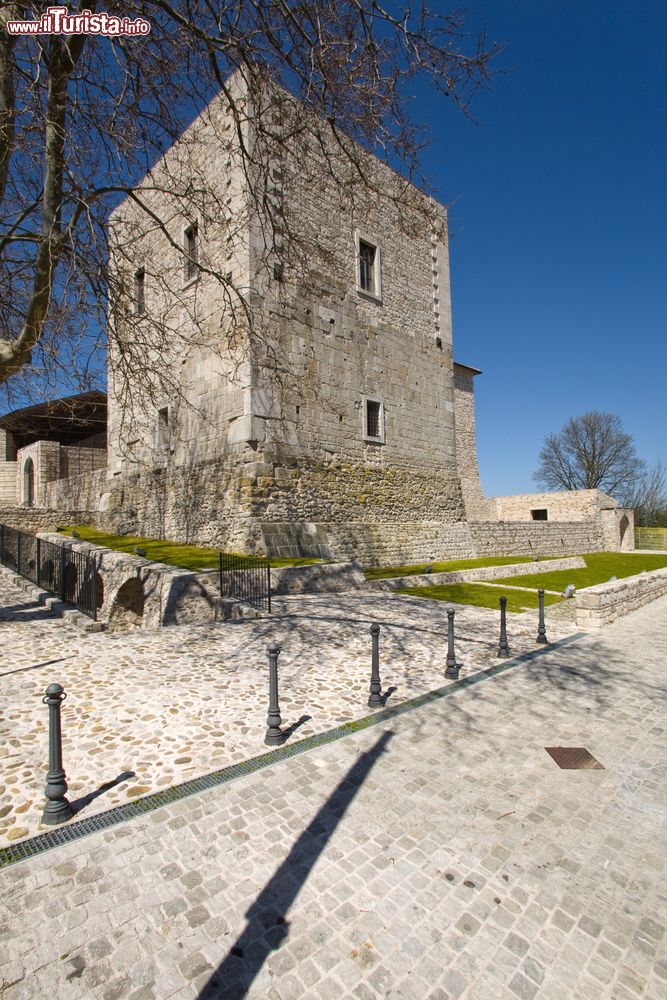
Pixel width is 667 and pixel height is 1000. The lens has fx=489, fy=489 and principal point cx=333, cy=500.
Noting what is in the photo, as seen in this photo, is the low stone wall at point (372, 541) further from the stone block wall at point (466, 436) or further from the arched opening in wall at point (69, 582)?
the stone block wall at point (466, 436)

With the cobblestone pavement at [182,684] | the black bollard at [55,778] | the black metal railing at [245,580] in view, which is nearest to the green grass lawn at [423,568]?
the black metal railing at [245,580]

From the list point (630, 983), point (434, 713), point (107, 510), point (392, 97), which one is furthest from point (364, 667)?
point (107, 510)

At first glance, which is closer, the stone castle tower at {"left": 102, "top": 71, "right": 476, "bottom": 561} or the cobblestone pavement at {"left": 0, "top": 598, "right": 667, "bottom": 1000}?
the cobblestone pavement at {"left": 0, "top": 598, "right": 667, "bottom": 1000}

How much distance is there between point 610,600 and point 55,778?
1001 centimetres

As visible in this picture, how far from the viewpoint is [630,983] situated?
2240 millimetres

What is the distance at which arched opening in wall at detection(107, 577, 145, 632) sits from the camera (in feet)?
36.1

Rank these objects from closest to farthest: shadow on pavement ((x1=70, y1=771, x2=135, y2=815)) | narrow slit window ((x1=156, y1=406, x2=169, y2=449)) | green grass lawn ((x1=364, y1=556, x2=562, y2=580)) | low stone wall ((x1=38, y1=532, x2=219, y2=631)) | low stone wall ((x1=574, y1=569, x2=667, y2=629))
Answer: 1. shadow on pavement ((x1=70, y1=771, x2=135, y2=815))
2. low stone wall ((x1=38, y1=532, x2=219, y2=631))
3. low stone wall ((x1=574, y1=569, x2=667, y2=629))
4. green grass lawn ((x1=364, y1=556, x2=562, y2=580))
5. narrow slit window ((x1=156, y1=406, x2=169, y2=449))

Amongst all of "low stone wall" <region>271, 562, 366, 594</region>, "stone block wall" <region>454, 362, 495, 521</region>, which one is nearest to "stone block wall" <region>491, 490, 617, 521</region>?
"stone block wall" <region>454, 362, 495, 521</region>

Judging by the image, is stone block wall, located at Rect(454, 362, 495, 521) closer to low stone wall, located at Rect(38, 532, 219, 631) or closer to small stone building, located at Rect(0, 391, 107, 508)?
small stone building, located at Rect(0, 391, 107, 508)

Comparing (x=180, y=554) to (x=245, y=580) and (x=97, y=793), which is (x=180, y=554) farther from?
(x=97, y=793)

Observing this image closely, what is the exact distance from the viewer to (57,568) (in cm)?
1212

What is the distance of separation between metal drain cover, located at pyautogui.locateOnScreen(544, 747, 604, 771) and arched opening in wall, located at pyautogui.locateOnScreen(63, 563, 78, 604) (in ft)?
30.6

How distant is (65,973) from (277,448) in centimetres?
1253

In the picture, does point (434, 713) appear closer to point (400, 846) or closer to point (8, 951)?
point (400, 846)
